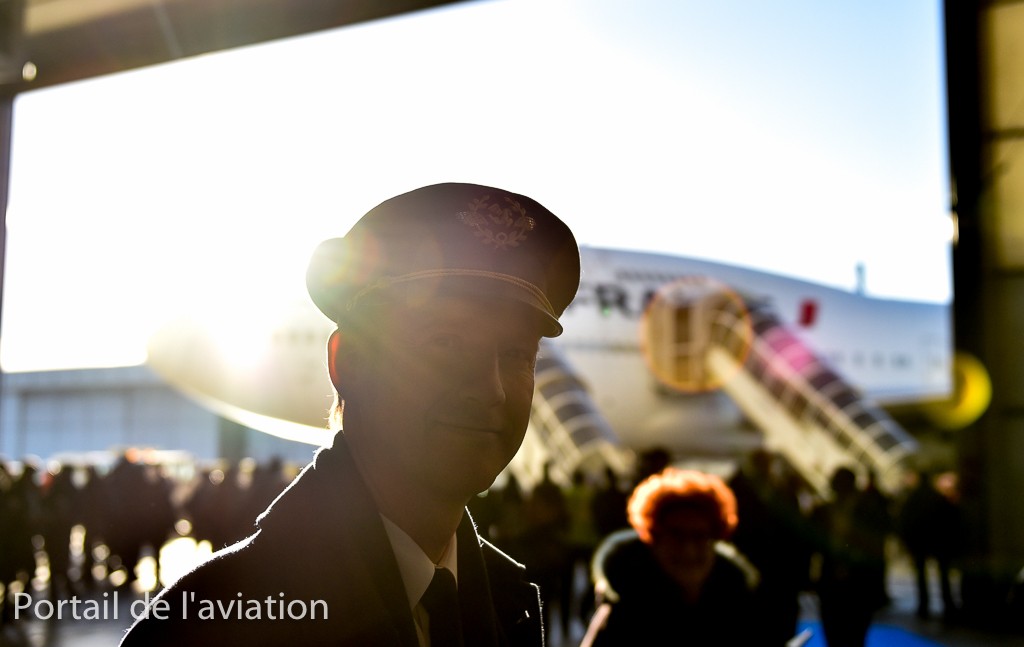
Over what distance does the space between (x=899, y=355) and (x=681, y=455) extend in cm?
471

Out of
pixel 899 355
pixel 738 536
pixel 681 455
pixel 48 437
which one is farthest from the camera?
pixel 48 437

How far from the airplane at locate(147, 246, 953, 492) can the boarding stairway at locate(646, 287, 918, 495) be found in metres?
0.02

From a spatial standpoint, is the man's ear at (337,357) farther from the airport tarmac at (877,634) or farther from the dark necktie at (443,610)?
the airport tarmac at (877,634)

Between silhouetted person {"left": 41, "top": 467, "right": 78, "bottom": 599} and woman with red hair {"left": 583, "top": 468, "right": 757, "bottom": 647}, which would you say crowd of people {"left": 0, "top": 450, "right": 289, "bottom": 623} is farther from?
woman with red hair {"left": 583, "top": 468, "right": 757, "bottom": 647}

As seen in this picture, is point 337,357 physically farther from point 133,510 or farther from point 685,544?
point 133,510

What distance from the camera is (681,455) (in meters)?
14.0

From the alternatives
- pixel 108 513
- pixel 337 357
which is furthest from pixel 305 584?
pixel 108 513

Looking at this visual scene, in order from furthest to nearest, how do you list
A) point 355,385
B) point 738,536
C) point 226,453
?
point 226,453 < point 738,536 < point 355,385

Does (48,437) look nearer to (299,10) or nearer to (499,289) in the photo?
(299,10)

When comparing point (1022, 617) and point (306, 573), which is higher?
point (306, 573)

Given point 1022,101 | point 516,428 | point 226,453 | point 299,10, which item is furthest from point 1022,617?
point 226,453

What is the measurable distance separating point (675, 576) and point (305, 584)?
135 centimetres

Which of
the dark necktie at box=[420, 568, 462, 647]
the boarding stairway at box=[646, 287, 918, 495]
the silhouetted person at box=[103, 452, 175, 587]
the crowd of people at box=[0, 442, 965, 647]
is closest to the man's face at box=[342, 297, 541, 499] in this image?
the dark necktie at box=[420, 568, 462, 647]

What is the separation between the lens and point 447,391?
0.87 m
